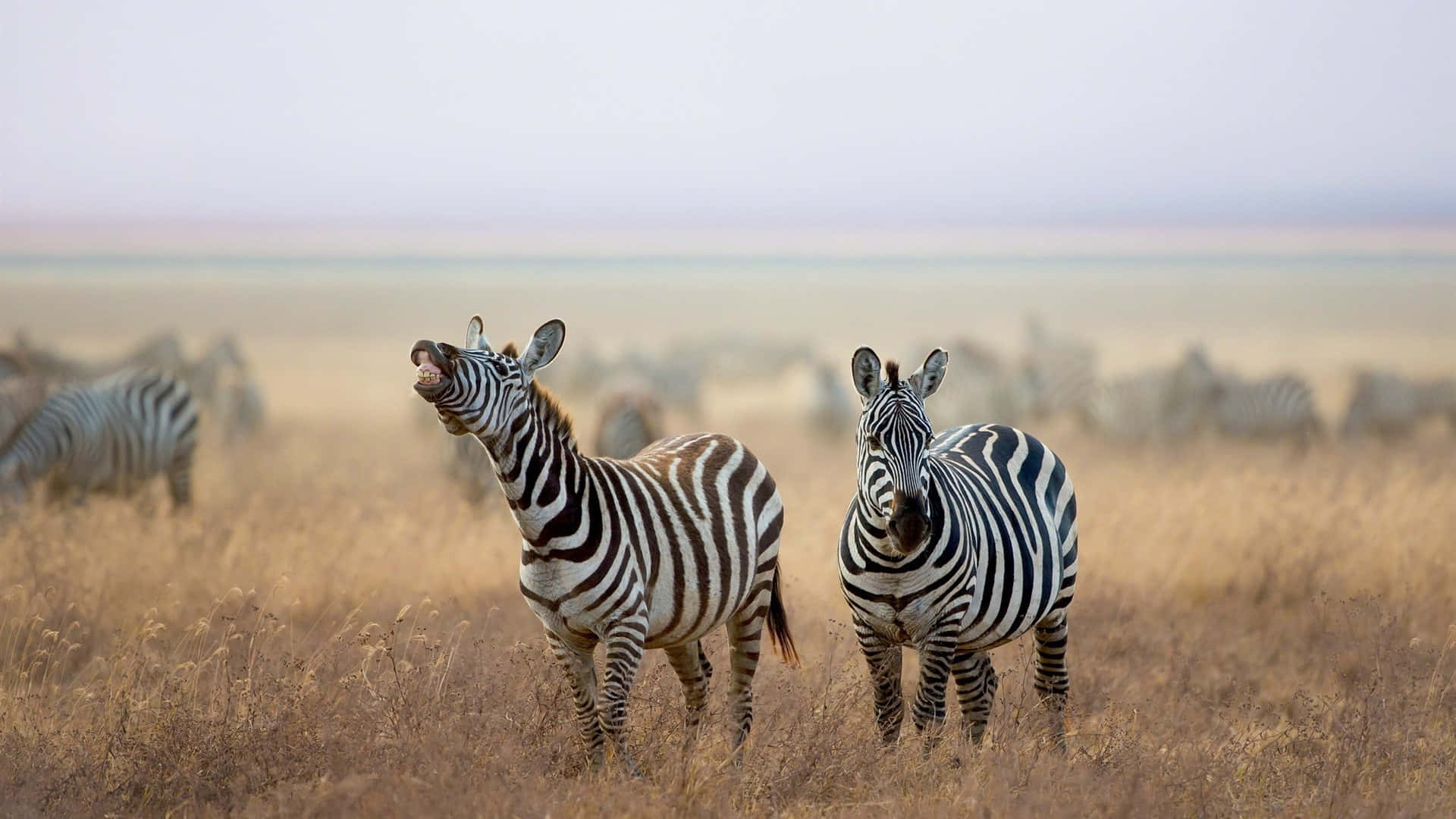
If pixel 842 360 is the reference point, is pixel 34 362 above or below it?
above

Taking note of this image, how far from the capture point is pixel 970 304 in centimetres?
12631

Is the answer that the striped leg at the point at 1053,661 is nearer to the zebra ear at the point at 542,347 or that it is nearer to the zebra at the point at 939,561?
the zebra at the point at 939,561

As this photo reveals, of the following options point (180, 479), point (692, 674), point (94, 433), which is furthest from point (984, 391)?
point (692, 674)

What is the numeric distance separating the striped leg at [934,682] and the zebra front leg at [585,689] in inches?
65.2

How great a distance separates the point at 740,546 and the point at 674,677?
1206mm

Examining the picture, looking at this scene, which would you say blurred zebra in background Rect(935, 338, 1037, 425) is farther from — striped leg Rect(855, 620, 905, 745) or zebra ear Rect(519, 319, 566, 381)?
zebra ear Rect(519, 319, 566, 381)

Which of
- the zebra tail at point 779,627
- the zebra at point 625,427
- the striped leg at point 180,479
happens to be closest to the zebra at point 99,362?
the striped leg at point 180,479

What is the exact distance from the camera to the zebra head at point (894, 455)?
20.0ft

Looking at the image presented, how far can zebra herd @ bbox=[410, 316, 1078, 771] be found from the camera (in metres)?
5.93

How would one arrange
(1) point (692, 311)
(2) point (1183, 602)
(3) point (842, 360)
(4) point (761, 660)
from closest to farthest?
(4) point (761, 660), (2) point (1183, 602), (3) point (842, 360), (1) point (692, 311)

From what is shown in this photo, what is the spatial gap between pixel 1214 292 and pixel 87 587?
131 metres

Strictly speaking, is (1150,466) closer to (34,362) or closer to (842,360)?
(34,362)

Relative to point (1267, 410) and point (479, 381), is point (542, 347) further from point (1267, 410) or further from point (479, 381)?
point (1267, 410)

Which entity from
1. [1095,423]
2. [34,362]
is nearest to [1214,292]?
[1095,423]
